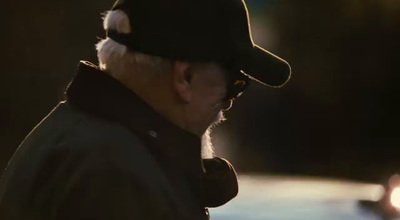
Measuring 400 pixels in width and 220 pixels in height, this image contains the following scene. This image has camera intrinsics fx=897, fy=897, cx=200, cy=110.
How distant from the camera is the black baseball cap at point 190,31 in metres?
1.81

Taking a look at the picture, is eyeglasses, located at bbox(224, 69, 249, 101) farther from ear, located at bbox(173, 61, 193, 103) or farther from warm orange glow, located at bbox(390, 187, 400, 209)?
warm orange glow, located at bbox(390, 187, 400, 209)

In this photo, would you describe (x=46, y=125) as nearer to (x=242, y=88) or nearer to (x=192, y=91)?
(x=192, y=91)

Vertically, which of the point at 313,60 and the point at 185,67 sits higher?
the point at 313,60

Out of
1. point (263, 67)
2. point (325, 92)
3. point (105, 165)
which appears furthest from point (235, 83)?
point (325, 92)

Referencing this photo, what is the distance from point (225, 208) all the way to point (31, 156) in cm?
486

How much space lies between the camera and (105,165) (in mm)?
1628

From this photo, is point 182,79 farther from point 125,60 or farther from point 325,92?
point 325,92

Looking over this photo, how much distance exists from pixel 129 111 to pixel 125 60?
0.11m

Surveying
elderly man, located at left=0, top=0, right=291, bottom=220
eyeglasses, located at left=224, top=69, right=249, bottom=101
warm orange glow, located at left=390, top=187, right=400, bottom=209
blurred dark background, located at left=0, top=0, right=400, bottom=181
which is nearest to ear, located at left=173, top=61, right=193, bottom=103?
elderly man, located at left=0, top=0, right=291, bottom=220

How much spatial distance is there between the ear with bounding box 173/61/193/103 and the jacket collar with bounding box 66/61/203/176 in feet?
0.20

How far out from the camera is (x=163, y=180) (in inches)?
67.5

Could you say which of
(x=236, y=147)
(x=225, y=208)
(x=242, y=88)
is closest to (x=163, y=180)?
(x=242, y=88)

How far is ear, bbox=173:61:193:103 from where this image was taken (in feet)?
5.96

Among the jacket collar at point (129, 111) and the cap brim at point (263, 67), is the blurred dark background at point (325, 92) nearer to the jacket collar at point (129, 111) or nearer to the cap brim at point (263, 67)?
the cap brim at point (263, 67)
